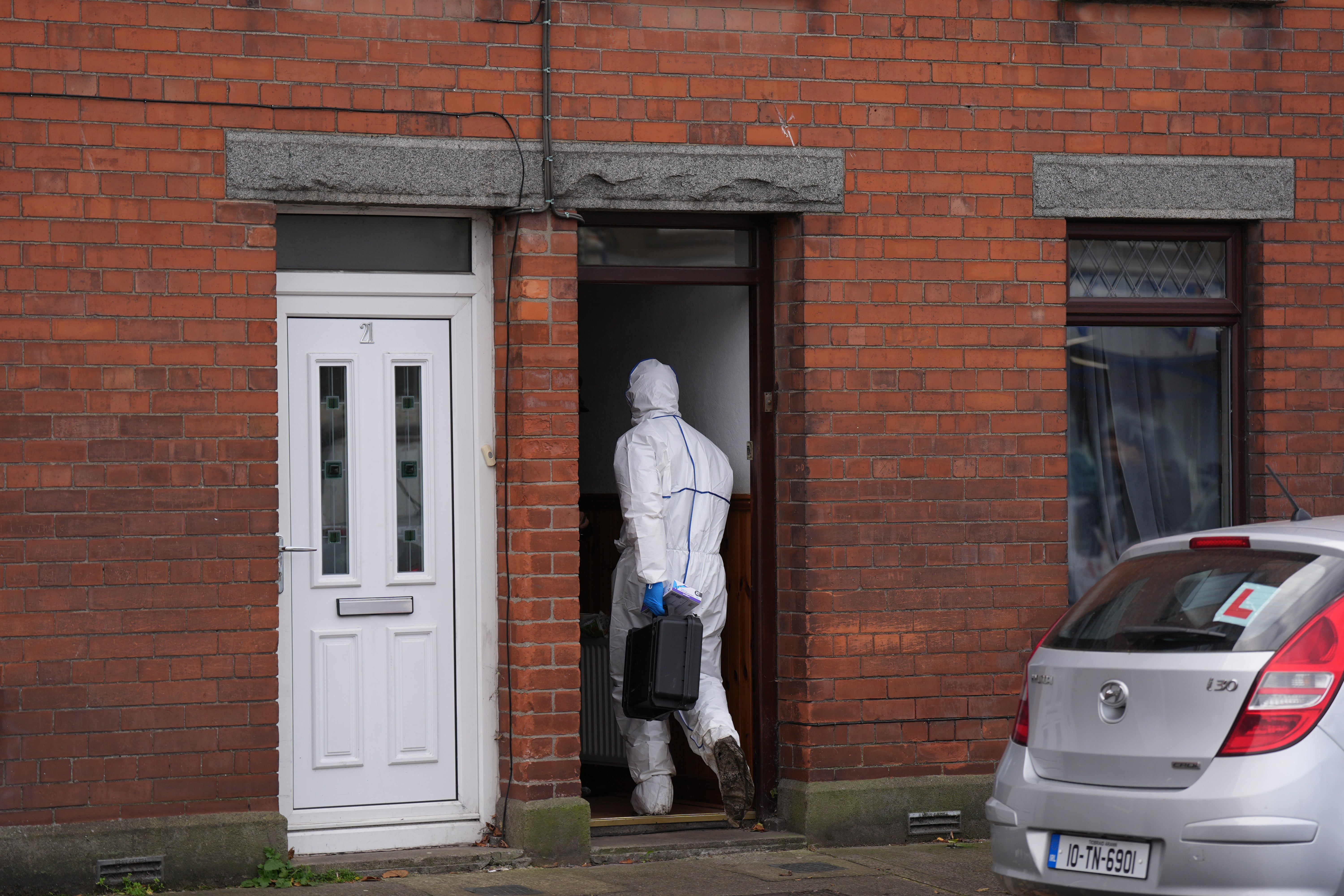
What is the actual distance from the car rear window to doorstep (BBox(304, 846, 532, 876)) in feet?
9.41

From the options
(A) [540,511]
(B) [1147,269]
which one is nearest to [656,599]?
(A) [540,511]

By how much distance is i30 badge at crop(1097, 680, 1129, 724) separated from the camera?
5.01 m

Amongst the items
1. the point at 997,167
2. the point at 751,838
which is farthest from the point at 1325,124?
the point at 751,838

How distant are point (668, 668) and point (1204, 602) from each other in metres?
2.91

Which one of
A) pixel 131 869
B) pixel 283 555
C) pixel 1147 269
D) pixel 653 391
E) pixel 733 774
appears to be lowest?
pixel 131 869

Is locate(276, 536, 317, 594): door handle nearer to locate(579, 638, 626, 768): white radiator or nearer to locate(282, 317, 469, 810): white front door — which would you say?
locate(282, 317, 469, 810): white front door

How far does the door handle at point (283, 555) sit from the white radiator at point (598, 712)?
2.37 meters

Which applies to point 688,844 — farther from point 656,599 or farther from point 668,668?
point 656,599

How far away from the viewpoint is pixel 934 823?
25.2 ft

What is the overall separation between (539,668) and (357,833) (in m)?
1.11

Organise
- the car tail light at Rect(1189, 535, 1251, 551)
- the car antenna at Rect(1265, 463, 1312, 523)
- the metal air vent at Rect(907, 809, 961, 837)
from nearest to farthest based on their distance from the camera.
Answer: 1. the car tail light at Rect(1189, 535, 1251, 551)
2. the car antenna at Rect(1265, 463, 1312, 523)
3. the metal air vent at Rect(907, 809, 961, 837)

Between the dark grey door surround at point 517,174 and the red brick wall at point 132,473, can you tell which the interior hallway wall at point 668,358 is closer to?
the dark grey door surround at point 517,174

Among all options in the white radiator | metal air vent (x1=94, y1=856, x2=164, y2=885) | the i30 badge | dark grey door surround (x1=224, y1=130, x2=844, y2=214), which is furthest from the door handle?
the i30 badge

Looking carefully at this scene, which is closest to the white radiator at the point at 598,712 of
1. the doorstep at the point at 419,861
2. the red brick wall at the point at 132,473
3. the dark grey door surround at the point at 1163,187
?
the doorstep at the point at 419,861
